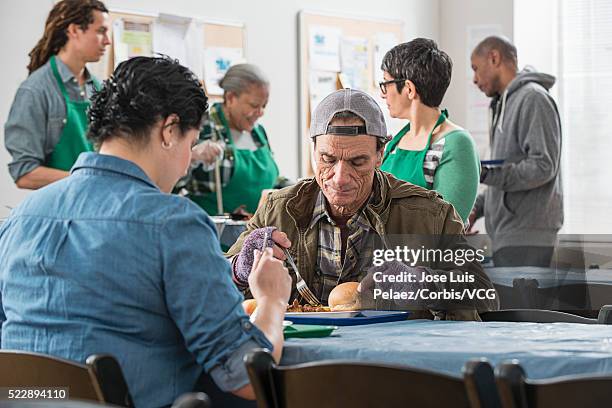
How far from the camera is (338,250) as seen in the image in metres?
2.74

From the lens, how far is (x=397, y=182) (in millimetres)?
2826

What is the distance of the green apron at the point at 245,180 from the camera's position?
Result: 517cm

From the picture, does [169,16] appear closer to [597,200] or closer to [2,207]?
[2,207]

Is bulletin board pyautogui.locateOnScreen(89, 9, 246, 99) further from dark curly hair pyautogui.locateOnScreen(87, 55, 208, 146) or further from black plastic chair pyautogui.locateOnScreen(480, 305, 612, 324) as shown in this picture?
dark curly hair pyautogui.locateOnScreen(87, 55, 208, 146)

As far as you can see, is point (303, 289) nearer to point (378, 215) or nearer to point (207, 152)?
point (378, 215)

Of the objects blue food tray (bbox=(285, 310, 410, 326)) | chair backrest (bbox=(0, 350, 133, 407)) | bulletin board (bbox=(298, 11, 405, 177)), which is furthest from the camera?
bulletin board (bbox=(298, 11, 405, 177))

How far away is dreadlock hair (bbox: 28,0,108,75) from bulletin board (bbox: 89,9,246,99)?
0.89m

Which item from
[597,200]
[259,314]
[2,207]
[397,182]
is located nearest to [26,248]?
[259,314]

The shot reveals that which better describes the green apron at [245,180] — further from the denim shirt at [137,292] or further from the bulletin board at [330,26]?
the denim shirt at [137,292]

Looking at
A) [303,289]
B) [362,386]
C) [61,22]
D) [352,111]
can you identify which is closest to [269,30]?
[61,22]

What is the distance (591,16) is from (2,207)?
372cm

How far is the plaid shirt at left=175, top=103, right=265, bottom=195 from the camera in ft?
16.6

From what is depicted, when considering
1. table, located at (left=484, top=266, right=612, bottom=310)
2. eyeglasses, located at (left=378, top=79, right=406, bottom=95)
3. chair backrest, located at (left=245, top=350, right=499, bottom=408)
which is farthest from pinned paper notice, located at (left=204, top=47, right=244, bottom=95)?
chair backrest, located at (left=245, top=350, right=499, bottom=408)

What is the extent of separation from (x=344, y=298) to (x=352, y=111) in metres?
0.55
